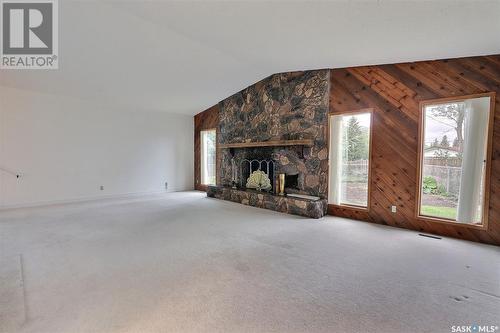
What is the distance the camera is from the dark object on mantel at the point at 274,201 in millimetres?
4665

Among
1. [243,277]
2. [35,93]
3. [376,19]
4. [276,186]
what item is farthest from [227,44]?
[35,93]

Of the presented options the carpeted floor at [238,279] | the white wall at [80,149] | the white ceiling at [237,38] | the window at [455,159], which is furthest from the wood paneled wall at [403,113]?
the white wall at [80,149]

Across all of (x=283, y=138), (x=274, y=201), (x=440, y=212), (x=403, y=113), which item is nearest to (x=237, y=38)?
(x=283, y=138)

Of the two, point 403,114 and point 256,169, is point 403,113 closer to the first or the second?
point 403,114

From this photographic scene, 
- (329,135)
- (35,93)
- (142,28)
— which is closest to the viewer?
(142,28)

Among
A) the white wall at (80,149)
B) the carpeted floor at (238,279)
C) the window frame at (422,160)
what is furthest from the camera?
the white wall at (80,149)

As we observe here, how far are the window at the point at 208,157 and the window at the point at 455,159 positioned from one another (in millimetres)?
5731

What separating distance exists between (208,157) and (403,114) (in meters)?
5.76

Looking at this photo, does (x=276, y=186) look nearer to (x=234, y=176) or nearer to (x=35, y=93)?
(x=234, y=176)

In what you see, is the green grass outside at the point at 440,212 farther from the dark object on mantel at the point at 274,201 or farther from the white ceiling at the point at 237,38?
the white ceiling at the point at 237,38

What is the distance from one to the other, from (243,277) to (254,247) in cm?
78

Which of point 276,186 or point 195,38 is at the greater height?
point 195,38

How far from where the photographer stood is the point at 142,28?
3.40 meters

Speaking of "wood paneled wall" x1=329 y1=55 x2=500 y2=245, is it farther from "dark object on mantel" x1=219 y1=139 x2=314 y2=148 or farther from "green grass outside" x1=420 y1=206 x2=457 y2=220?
"dark object on mantel" x1=219 y1=139 x2=314 y2=148
